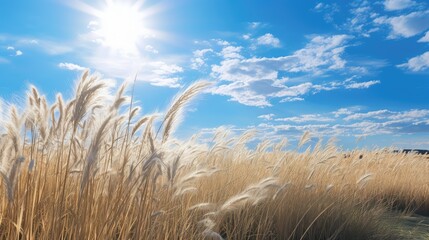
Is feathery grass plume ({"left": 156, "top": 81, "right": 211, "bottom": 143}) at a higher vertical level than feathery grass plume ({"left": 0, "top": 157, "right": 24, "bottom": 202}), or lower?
higher

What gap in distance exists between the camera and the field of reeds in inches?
84.1

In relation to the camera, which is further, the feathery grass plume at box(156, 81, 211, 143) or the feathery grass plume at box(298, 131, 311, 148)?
the feathery grass plume at box(298, 131, 311, 148)

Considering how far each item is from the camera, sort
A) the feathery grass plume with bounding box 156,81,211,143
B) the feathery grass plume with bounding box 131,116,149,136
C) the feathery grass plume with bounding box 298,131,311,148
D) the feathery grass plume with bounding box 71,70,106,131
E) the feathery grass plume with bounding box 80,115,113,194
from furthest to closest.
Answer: the feathery grass plume with bounding box 298,131,311,148 < the feathery grass plume with bounding box 131,116,149,136 < the feathery grass plume with bounding box 156,81,211,143 < the feathery grass plume with bounding box 71,70,106,131 < the feathery grass plume with bounding box 80,115,113,194

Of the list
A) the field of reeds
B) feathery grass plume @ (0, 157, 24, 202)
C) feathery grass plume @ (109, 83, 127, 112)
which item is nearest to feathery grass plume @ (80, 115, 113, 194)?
the field of reeds

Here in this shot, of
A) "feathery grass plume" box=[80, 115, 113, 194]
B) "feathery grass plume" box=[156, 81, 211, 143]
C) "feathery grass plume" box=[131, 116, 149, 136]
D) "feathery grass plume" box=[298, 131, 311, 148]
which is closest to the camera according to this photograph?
"feathery grass plume" box=[80, 115, 113, 194]

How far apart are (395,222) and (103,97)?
5.26m

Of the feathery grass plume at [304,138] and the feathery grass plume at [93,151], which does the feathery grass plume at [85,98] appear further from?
the feathery grass plume at [304,138]

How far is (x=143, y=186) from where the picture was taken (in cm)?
270

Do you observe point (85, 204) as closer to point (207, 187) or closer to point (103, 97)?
point (103, 97)

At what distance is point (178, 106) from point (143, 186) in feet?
2.02

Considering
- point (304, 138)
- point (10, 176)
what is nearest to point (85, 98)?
point (10, 176)

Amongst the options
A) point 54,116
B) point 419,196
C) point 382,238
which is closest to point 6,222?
point 54,116

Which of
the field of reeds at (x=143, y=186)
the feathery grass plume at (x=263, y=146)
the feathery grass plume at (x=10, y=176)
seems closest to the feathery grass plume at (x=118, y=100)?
the field of reeds at (x=143, y=186)

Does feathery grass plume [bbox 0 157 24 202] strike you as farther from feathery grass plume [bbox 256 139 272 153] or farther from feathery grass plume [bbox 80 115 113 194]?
feathery grass plume [bbox 256 139 272 153]
